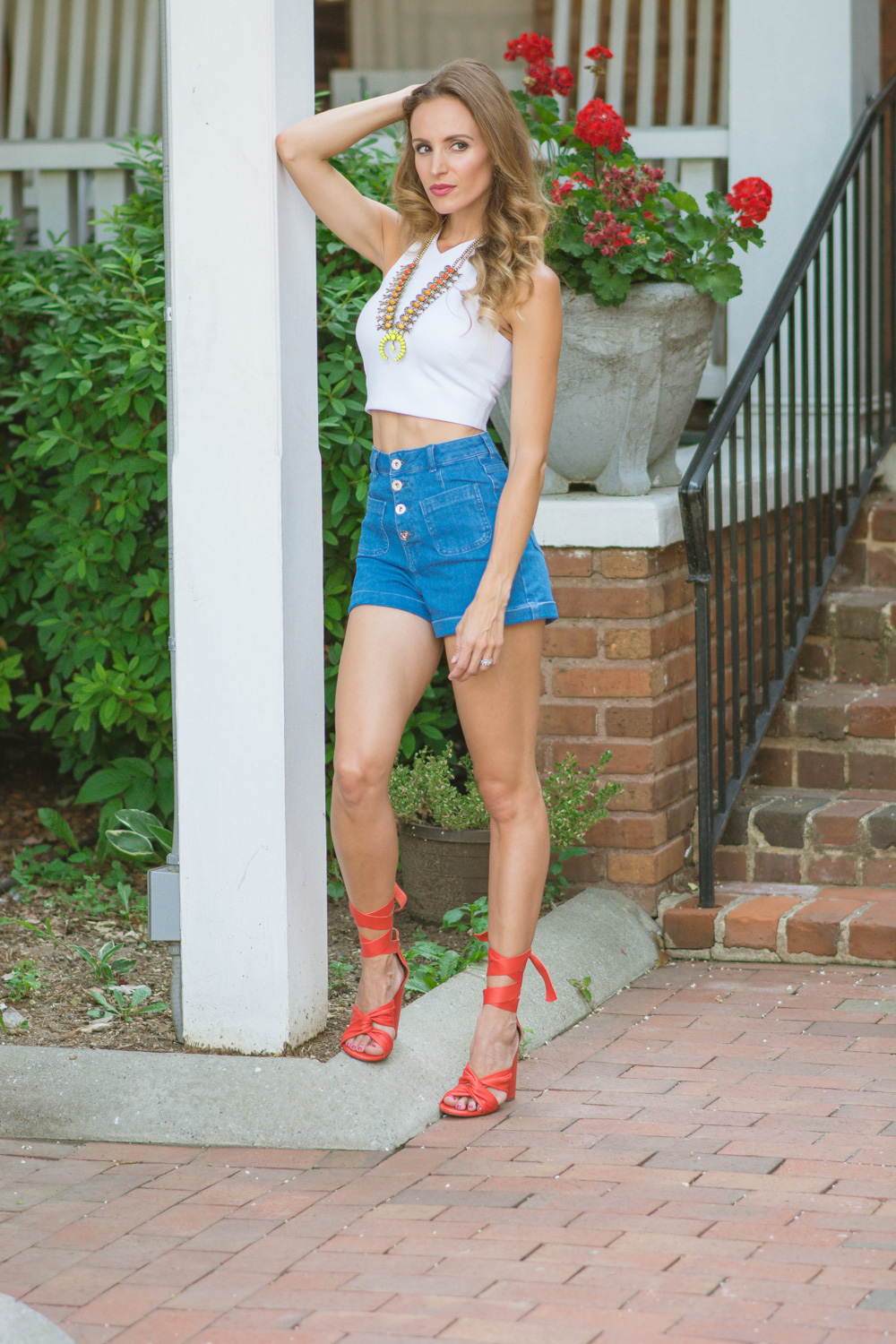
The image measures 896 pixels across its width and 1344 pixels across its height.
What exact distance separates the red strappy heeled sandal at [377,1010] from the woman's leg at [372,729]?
1 centimetres

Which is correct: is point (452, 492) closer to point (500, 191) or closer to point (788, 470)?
point (500, 191)

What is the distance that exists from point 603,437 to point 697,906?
1230mm

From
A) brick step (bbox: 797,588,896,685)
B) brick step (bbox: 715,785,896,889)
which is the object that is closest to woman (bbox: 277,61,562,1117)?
brick step (bbox: 715,785,896,889)

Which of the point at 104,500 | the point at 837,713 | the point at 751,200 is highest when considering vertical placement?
the point at 751,200

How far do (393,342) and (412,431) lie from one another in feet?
0.54

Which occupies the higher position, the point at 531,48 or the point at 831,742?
the point at 531,48

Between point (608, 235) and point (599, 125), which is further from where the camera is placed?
point (599, 125)

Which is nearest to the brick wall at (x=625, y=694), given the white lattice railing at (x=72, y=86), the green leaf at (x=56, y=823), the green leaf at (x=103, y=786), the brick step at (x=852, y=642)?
the brick step at (x=852, y=642)

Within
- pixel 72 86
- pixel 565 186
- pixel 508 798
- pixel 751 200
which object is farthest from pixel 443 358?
pixel 72 86

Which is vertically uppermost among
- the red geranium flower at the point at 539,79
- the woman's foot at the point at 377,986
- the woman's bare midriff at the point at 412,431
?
the red geranium flower at the point at 539,79

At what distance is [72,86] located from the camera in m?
6.29

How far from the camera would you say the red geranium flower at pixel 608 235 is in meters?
4.14

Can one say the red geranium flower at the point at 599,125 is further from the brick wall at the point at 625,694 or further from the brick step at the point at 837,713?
the brick step at the point at 837,713

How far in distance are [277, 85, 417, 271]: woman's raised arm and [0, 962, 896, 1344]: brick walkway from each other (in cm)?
174
